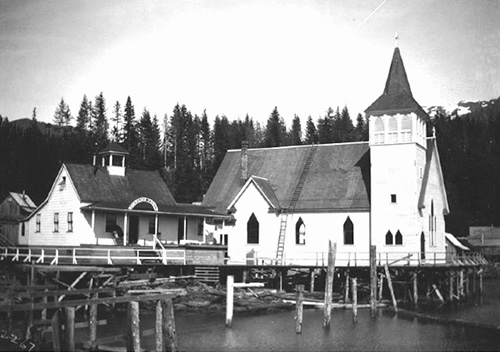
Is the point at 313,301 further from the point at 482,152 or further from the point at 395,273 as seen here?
the point at 482,152

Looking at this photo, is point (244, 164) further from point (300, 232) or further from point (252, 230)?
point (300, 232)

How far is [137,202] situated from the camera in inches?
1930

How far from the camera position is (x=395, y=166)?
48.4 metres

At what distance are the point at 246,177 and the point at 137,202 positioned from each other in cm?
1215

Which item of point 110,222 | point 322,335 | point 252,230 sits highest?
point 110,222

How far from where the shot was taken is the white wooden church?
157 feet

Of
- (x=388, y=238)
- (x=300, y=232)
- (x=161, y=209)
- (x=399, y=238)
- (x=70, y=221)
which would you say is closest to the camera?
(x=399, y=238)

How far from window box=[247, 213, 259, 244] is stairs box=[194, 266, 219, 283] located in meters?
7.22

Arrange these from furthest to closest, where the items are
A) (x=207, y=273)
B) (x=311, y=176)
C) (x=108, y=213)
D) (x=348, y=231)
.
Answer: (x=311, y=176), (x=348, y=231), (x=108, y=213), (x=207, y=273)

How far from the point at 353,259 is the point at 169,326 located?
26742 mm

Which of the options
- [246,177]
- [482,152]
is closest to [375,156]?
[246,177]

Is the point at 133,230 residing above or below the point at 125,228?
below

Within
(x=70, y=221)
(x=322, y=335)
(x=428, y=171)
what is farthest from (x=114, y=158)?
(x=322, y=335)

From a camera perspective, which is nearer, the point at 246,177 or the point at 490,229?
the point at 246,177
